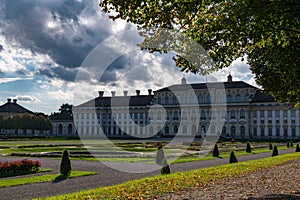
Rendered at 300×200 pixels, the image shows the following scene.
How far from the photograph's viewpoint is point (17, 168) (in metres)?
14.6

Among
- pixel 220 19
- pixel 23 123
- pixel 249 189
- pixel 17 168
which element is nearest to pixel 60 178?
pixel 17 168

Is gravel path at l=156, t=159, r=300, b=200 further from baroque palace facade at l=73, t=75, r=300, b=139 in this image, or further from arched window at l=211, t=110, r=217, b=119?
arched window at l=211, t=110, r=217, b=119

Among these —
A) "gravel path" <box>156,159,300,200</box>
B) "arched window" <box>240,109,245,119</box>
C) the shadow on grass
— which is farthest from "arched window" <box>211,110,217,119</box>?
"gravel path" <box>156,159,300,200</box>

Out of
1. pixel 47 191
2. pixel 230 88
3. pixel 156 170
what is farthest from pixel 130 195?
pixel 230 88

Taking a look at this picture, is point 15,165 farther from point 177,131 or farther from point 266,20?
point 177,131

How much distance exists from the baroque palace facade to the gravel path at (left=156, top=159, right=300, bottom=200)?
51436 millimetres

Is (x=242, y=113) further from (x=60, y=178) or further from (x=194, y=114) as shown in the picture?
(x=60, y=178)

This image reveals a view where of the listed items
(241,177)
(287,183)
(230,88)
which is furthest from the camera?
(230,88)

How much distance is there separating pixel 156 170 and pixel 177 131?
182 ft

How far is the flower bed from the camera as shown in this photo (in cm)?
1407

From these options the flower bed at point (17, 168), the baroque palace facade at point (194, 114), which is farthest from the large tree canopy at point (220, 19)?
the baroque palace facade at point (194, 114)

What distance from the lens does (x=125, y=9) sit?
A: 7367 millimetres

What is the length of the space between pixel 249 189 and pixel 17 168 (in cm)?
941

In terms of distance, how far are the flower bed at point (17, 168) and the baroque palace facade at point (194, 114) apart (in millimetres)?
50470
